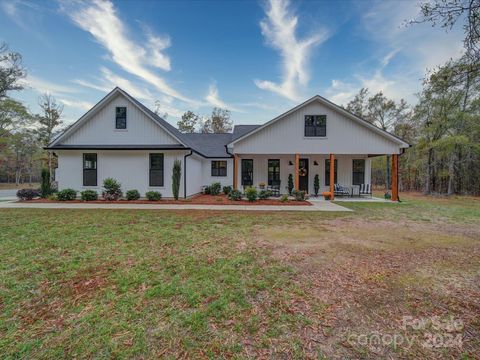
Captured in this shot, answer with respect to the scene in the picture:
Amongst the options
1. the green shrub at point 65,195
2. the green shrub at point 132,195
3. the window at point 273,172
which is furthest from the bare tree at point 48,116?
the window at point 273,172

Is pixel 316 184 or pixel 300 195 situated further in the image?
pixel 316 184

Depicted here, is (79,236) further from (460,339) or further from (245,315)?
(460,339)

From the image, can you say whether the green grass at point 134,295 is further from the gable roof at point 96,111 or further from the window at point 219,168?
the window at point 219,168

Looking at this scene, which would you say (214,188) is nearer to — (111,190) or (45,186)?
(111,190)

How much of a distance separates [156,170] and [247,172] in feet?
21.4

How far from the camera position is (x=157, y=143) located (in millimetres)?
12953

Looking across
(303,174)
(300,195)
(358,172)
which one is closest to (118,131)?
(300,195)

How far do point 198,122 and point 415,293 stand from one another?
34.5 meters

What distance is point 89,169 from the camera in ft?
43.2

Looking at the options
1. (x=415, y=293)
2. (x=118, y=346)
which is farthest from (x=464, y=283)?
(x=118, y=346)

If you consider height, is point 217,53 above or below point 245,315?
above

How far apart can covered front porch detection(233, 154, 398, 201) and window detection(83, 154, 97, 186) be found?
9.20 meters

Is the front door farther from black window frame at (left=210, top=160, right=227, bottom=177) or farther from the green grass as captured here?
the green grass

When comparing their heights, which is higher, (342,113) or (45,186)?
(342,113)
